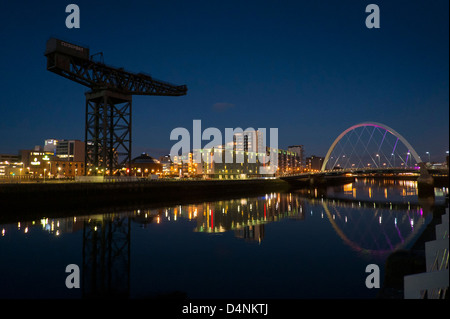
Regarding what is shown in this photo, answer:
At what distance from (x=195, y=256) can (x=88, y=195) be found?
24.3m

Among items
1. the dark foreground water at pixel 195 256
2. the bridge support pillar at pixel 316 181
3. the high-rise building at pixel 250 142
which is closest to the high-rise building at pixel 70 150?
the high-rise building at pixel 250 142

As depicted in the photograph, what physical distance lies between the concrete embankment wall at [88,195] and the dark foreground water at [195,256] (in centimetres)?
647

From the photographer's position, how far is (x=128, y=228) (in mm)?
22094

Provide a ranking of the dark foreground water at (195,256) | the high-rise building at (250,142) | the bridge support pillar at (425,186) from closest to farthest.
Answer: the dark foreground water at (195,256) < the bridge support pillar at (425,186) < the high-rise building at (250,142)

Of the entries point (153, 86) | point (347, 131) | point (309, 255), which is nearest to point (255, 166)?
point (347, 131)

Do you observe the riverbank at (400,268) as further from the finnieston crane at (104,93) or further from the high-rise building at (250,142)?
the high-rise building at (250,142)

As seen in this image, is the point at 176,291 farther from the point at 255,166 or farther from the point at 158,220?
the point at 255,166

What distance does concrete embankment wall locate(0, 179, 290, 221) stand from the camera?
2883 centimetres

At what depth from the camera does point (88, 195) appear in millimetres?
34500

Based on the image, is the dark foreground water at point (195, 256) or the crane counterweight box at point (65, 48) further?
the crane counterweight box at point (65, 48)

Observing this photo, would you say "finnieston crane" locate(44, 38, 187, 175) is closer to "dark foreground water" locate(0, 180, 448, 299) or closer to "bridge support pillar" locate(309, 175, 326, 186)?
"dark foreground water" locate(0, 180, 448, 299)

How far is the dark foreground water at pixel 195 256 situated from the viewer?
10703 millimetres

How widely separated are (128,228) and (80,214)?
8732mm

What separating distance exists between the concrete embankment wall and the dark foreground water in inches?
255
